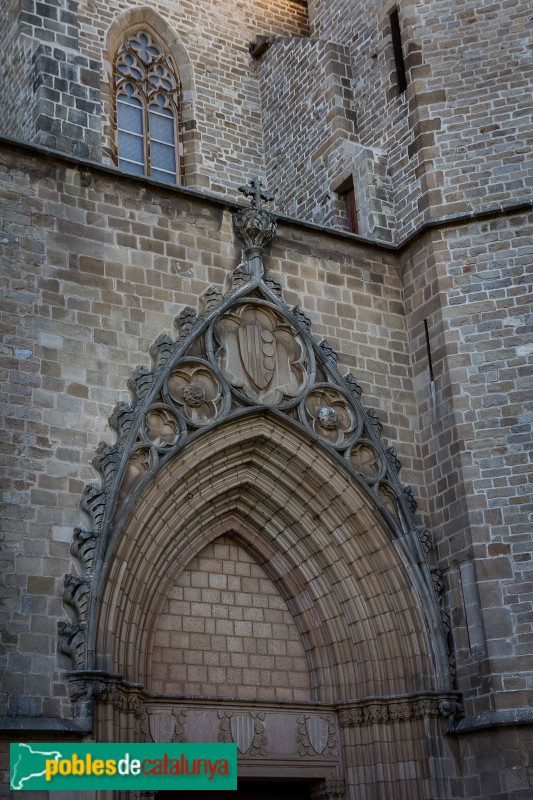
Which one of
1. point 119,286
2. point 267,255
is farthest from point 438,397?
point 119,286

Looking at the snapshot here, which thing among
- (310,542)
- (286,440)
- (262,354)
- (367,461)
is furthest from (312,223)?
(310,542)

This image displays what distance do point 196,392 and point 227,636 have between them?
2.25 metres

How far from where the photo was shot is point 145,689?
10.3m

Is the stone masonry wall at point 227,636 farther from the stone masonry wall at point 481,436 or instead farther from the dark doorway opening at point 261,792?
the stone masonry wall at point 481,436

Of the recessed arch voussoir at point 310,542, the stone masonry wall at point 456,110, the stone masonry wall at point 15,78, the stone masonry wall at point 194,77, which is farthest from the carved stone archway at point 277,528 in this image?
the stone masonry wall at point 15,78

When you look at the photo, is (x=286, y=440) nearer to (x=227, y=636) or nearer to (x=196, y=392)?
(x=196, y=392)

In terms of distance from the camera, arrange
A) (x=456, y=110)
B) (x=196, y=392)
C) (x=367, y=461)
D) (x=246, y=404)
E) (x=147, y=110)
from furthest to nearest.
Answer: (x=147, y=110), (x=456, y=110), (x=367, y=461), (x=246, y=404), (x=196, y=392)

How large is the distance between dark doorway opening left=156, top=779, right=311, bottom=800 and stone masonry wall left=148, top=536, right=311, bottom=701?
78 cm

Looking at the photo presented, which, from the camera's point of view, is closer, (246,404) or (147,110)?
(246,404)

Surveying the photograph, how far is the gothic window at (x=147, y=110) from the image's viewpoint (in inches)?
577

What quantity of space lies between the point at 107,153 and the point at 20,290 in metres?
4.01

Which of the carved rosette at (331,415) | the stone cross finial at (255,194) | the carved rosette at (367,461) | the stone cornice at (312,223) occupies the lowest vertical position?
the carved rosette at (367,461)

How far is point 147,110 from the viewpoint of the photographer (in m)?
15.0

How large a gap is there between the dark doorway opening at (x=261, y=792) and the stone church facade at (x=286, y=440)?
34mm
